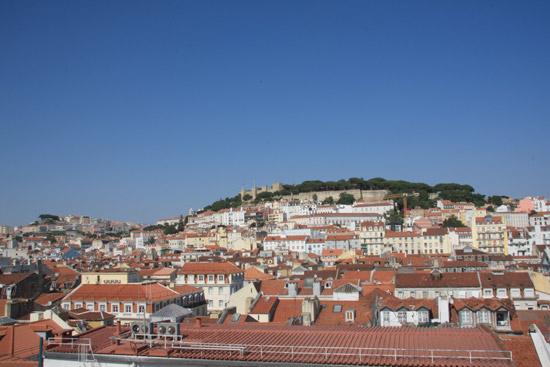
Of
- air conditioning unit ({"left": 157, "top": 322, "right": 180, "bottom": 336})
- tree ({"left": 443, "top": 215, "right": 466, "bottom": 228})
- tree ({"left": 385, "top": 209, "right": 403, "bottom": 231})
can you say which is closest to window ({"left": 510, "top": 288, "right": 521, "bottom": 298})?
air conditioning unit ({"left": 157, "top": 322, "right": 180, "bottom": 336})

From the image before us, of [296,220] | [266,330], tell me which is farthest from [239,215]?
[266,330]

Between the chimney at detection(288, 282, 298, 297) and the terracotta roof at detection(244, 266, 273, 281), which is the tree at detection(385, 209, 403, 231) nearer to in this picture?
the terracotta roof at detection(244, 266, 273, 281)

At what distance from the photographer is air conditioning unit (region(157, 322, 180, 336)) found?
14.2m

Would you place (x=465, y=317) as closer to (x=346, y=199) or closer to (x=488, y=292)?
Answer: (x=488, y=292)

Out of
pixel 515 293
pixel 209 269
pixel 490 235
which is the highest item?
pixel 490 235

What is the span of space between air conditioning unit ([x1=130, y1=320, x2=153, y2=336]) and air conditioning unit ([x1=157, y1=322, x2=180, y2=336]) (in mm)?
230

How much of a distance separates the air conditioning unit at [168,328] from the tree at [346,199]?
582 ft

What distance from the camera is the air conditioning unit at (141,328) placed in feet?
46.5

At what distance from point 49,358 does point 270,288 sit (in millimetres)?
30578

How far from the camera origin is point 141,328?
14.3 metres

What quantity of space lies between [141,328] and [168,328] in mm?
644

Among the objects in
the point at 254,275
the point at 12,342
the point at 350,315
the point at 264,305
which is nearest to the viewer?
Answer: the point at 12,342

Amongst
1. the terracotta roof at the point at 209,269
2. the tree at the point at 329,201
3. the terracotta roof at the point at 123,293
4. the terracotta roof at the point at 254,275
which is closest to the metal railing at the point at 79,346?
the terracotta roof at the point at 123,293

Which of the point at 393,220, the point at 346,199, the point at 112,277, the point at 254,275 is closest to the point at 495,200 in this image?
the point at 346,199
